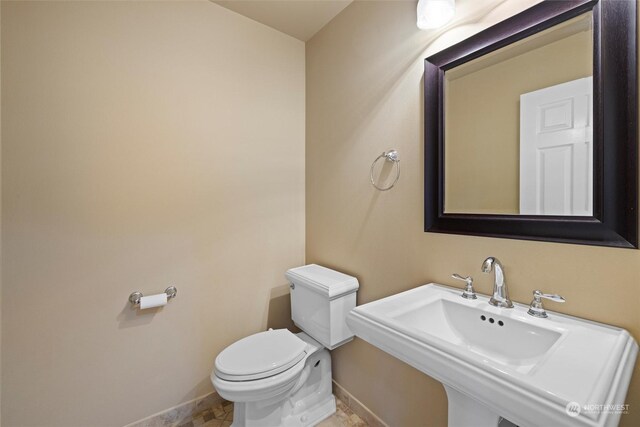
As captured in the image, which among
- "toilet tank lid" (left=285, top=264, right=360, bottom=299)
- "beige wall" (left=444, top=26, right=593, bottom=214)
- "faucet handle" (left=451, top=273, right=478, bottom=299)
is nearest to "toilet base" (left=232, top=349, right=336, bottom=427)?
"toilet tank lid" (left=285, top=264, right=360, bottom=299)

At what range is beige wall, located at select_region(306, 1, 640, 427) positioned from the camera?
841 mm

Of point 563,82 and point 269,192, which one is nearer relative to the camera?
point 563,82

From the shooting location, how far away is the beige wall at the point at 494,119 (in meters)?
0.88

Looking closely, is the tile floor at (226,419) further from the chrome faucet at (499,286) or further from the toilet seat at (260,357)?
the chrome faucet at (499,286)

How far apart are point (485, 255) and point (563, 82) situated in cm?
63

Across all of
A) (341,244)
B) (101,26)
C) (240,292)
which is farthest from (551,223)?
(101,26)

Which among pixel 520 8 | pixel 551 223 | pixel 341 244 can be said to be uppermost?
pixel 520 8

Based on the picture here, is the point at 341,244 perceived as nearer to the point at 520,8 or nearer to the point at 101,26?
the point at 520,8

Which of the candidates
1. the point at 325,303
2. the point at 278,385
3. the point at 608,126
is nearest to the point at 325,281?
the point at 325,303

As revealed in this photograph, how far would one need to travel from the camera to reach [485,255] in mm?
1057

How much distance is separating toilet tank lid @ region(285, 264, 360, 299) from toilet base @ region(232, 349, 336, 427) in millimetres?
443

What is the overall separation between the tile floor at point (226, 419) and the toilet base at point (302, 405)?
42mm

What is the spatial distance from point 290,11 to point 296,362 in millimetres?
2062

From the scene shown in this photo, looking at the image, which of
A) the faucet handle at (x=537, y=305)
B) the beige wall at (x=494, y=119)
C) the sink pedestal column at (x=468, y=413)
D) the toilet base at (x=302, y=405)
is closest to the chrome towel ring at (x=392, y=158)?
the beige wall at (x=494, y=119)
